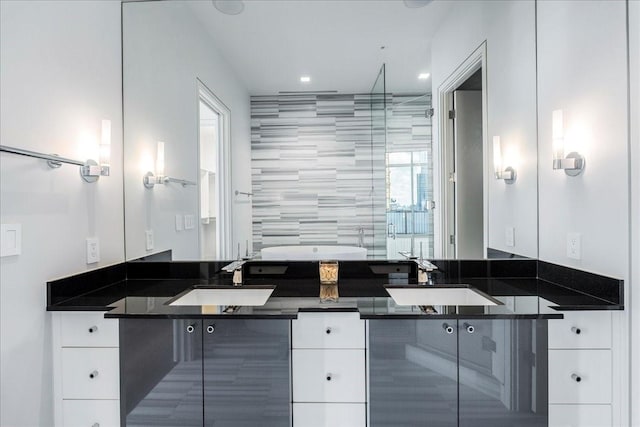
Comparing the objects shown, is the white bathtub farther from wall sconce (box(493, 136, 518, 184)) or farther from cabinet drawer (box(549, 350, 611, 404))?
cabinet drawer (box(549, 350, 611, 404))

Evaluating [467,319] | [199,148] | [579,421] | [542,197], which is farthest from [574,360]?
[199,148]

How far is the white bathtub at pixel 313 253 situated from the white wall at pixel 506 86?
0.72 m

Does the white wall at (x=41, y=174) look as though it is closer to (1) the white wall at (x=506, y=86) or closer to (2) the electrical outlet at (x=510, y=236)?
(1) the white wall at (x=506, y=86)

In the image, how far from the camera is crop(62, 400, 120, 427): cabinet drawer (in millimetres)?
1412

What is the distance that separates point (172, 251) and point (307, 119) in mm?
1031

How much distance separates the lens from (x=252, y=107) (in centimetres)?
201

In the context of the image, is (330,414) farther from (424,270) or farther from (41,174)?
(41,174)

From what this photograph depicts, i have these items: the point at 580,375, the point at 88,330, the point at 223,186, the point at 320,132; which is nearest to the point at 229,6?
the point at 320,132

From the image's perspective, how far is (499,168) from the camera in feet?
6.30

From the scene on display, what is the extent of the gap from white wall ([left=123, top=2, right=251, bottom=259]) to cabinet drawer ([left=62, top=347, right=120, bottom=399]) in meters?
0.67

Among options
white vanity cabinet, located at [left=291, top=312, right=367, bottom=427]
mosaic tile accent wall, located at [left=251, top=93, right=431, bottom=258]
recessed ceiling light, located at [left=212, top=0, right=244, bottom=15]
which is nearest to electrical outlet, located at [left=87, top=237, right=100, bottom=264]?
mosaic tile accent wall, located at [left=251, top=93, right=431, bottom=258]

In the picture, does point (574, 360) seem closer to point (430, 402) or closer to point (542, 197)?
point (430, 402)

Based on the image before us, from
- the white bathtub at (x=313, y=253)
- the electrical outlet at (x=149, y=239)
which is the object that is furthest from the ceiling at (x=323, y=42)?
the electrical outlet at (x=149, y=239)

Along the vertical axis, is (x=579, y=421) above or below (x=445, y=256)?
below
